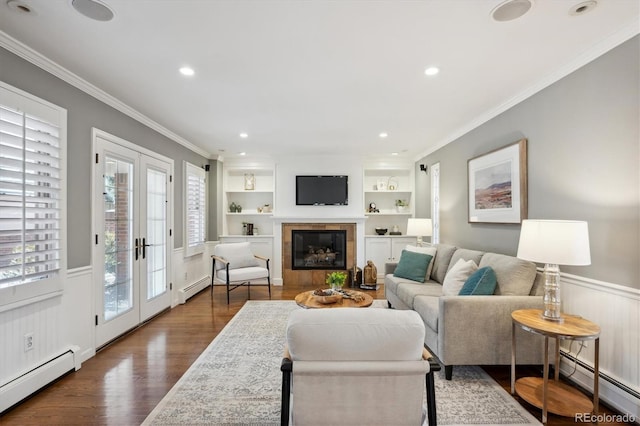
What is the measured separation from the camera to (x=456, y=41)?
2.12m

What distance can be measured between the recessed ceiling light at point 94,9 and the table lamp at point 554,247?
9.81ft

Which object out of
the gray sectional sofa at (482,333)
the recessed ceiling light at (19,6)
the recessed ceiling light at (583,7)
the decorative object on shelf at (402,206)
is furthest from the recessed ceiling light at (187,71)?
the decorative object on shelf at (402,206)

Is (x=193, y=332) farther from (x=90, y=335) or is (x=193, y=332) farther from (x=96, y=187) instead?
(x=96, y=187)

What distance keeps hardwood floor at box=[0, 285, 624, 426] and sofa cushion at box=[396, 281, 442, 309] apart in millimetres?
894

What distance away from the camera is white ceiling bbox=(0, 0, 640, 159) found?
182 centimetres

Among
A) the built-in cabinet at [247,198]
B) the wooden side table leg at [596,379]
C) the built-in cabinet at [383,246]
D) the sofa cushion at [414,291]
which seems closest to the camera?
the wooden side table leg at [596,379]

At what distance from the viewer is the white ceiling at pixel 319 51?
1.82m

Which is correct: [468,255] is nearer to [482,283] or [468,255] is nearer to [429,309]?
[482,283]

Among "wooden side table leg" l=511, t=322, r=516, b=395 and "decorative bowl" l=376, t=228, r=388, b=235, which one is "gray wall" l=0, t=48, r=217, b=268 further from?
"decorative bowl" l=376, t=228, r=388, b=235

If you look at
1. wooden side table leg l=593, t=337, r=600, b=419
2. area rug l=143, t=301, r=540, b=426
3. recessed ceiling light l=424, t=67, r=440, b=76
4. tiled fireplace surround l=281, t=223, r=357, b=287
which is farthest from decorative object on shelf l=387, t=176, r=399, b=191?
wooden side table leg l=593, t=337, r=600, b=419

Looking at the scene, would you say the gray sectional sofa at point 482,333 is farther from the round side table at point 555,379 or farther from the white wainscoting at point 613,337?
the white wainscoting at point 613,337

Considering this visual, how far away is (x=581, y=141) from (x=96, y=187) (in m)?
4.15

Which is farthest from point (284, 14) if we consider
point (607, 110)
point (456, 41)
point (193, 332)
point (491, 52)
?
point (193, 332)

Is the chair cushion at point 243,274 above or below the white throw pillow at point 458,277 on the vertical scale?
below
